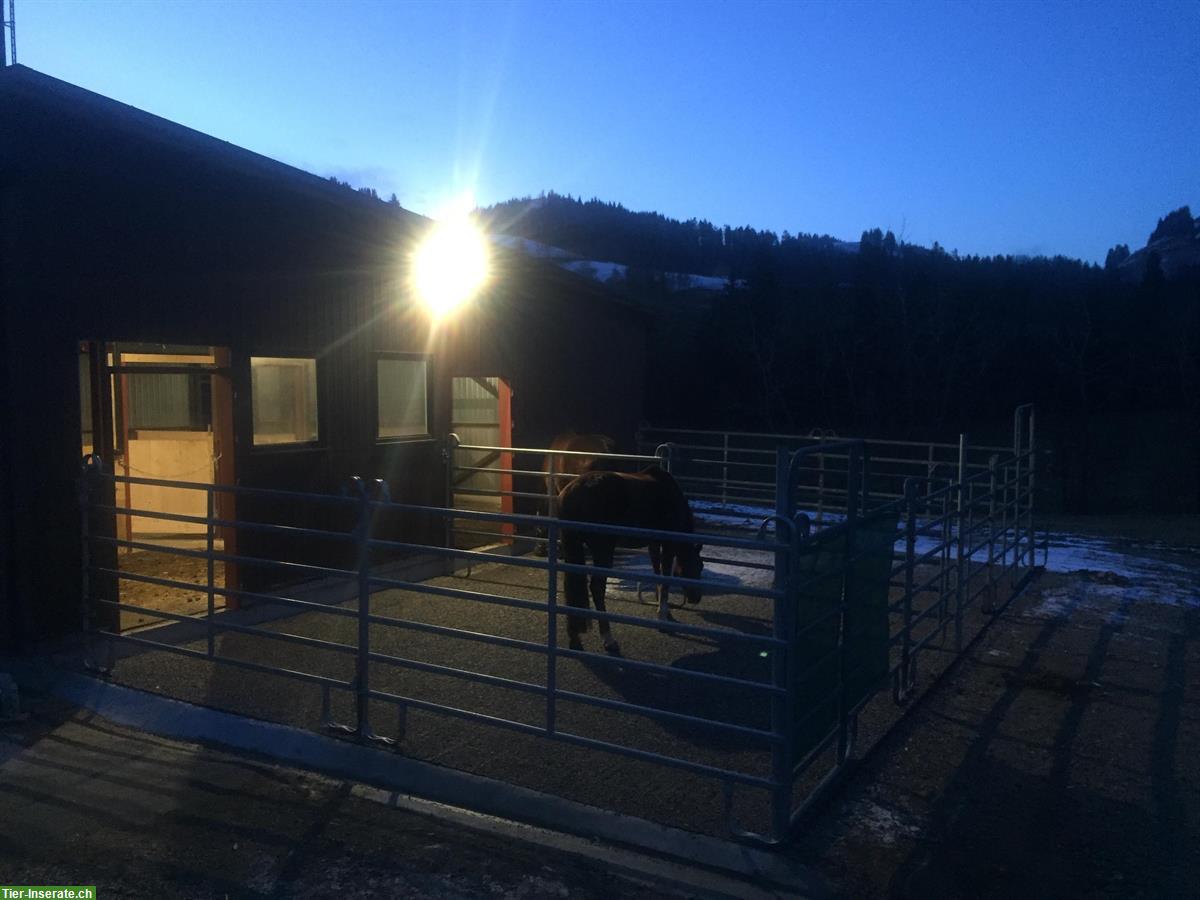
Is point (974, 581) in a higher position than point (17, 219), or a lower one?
lower

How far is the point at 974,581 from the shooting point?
906 centimetres

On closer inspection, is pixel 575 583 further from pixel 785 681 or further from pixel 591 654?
pixel 785 681

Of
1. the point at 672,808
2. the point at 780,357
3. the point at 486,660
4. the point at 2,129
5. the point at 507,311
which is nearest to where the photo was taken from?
the point at 672,808

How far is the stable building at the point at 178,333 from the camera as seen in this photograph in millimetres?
5961

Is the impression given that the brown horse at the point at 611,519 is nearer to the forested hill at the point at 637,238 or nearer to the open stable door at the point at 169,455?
the open stable door at the point at 169,455

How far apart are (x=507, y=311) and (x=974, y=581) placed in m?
6.83

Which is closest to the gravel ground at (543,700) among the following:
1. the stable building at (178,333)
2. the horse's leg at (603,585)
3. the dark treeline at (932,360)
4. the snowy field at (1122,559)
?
the horse's leg at (603,585)

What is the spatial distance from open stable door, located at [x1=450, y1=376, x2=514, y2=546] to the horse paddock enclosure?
3169mm

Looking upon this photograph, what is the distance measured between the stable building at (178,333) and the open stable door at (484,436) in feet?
8.20

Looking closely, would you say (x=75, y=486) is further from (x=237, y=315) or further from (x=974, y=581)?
(x=974, y=581)

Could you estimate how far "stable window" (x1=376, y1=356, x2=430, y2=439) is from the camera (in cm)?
891

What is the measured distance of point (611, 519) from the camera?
674cm

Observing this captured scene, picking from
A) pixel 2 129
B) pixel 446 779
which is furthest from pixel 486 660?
pixel 2 129

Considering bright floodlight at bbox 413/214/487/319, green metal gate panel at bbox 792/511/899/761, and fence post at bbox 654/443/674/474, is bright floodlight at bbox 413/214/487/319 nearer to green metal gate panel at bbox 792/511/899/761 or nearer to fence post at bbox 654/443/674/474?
fence post at bbox 654/443/674/474
